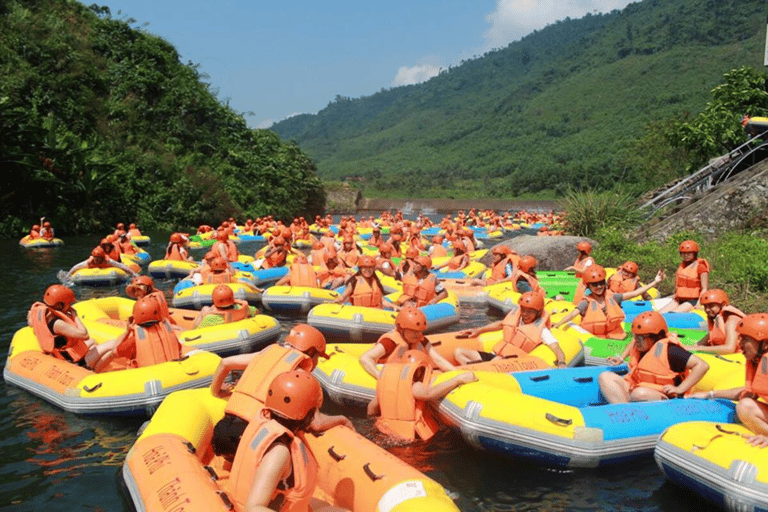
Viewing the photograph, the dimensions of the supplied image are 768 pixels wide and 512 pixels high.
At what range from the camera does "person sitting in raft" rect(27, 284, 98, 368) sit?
24.0 feet

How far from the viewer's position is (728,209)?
15406 millimetres

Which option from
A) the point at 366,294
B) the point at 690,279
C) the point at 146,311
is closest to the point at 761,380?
the point at 690,279

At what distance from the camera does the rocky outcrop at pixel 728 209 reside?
49.4 feet

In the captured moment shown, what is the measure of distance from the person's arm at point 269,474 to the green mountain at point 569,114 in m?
32.5

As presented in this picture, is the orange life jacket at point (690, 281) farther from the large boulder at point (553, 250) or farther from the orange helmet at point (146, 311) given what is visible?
the orange helmet at point (146, 311)

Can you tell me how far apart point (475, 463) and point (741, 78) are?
23066 mm

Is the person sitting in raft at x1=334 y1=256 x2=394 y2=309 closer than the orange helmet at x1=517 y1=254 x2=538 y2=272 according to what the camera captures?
Yes

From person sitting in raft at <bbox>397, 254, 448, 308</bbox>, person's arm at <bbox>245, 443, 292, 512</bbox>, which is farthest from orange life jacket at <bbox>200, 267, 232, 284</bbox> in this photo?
person's arm at <bbox>245, 443, 292, 512</bbox>

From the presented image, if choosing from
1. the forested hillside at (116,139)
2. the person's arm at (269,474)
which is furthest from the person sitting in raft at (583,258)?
the forested hillside at (116,139)

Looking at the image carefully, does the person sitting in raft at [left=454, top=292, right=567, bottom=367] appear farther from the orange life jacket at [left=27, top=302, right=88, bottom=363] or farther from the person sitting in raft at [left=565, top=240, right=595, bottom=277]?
the person sitting in raft at [left=565, top=240, right=595, bottom=277]

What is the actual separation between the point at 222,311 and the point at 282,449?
6163 mm

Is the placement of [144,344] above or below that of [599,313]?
above

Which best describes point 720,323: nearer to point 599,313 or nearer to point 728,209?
point 599,313

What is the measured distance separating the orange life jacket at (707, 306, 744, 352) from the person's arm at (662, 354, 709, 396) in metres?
1.58
